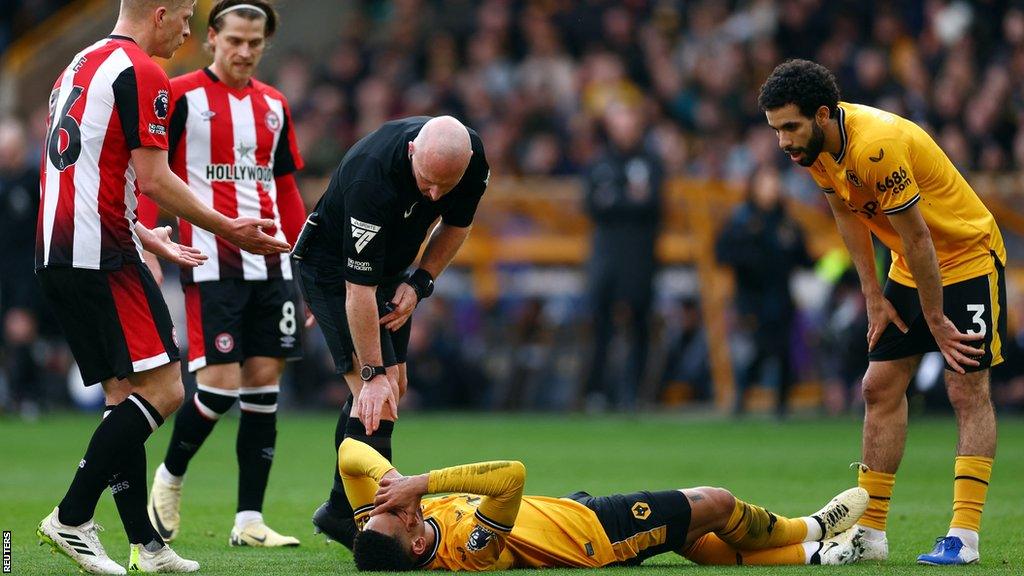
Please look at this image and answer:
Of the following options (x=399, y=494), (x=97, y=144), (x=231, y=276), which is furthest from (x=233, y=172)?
(x=399, y=494)

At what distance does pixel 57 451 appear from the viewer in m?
12.3

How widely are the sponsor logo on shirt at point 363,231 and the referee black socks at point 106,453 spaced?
113 centimetres

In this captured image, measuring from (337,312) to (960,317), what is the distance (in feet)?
9.37

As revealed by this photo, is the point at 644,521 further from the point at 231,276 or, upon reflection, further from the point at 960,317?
the point at 231,276

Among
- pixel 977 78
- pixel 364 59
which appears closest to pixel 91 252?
pixel 977 78

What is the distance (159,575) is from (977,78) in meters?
13.9

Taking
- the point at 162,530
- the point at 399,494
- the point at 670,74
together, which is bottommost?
the point at 162,530

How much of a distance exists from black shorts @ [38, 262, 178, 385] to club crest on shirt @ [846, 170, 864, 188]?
307 cm

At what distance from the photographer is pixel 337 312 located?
6.91 metres

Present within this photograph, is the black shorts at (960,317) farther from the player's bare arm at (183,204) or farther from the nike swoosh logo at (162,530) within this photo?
the nike swoosh logo at (162,530)

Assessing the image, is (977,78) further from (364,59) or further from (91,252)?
(91,252)

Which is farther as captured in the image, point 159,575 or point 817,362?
point 817,362

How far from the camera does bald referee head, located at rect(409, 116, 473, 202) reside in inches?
246

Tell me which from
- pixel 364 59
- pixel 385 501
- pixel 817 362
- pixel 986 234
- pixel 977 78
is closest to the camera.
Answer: pixel 385 501
